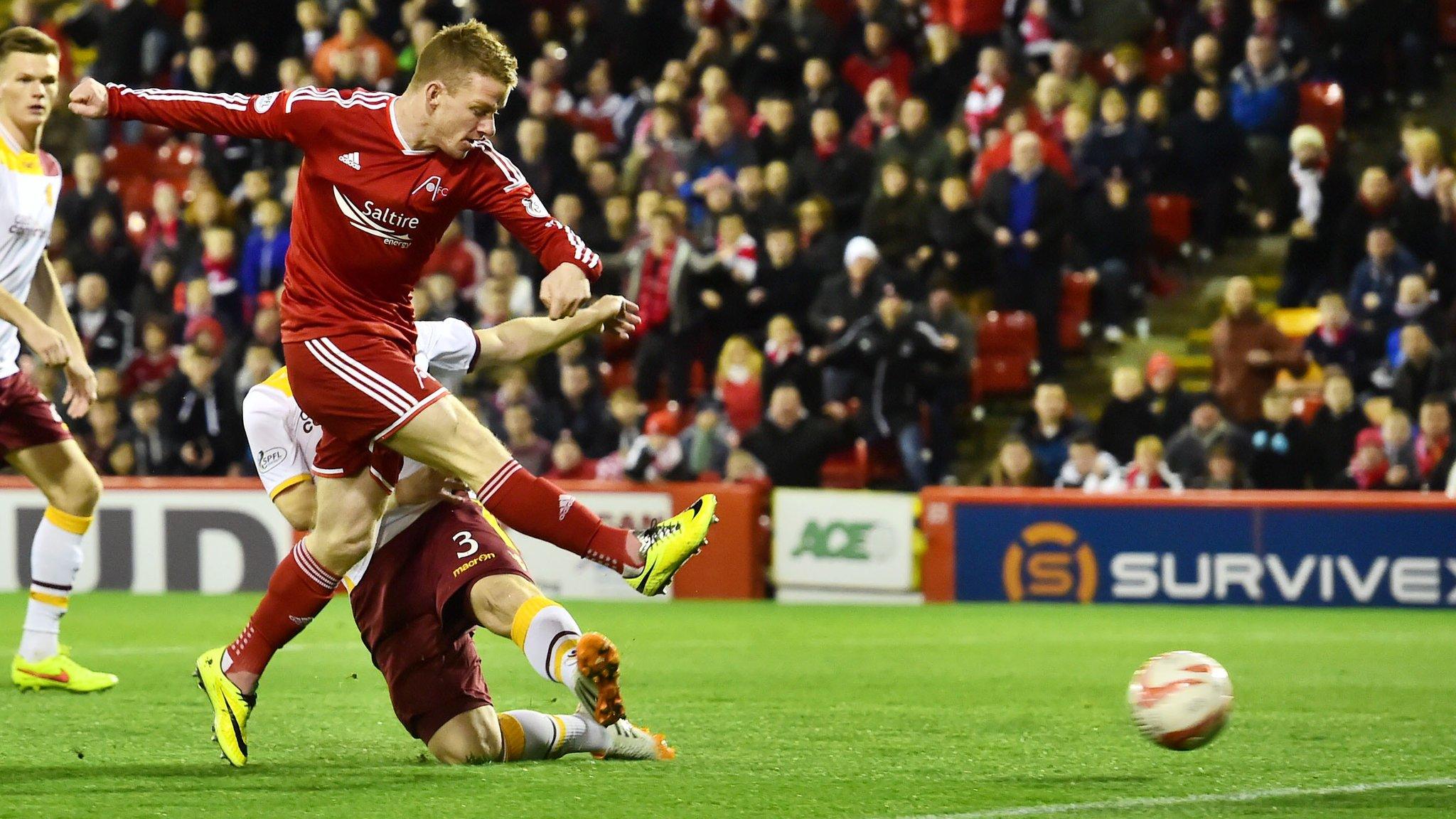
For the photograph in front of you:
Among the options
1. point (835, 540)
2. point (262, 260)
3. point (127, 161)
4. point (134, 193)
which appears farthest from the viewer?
point (127, 161)

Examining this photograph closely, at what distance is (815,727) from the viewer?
7.14 meters

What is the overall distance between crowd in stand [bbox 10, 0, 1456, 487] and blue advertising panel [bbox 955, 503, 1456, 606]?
550 mm

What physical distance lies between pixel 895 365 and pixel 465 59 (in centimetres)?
874

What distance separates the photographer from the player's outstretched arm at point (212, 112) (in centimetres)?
609

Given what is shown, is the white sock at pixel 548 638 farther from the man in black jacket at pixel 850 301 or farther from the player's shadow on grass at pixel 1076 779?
the man in black jacket at pixel 850 301

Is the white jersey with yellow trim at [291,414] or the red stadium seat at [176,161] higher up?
the red stadium seat at [176,161]

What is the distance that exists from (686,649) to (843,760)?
424 centimetres

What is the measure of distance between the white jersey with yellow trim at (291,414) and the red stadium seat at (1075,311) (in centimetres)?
921

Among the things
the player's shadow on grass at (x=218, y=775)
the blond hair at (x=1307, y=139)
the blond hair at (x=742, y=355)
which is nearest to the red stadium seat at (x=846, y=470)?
the blond hair at (x=742, y=355)

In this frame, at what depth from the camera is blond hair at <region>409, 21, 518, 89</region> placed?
593 cm

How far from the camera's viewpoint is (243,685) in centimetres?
613

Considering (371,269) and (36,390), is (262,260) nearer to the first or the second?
(36,390)

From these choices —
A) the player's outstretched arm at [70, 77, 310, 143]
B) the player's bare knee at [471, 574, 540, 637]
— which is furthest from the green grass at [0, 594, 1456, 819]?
the player's outstretched arm at [70, 77, 310, 143]

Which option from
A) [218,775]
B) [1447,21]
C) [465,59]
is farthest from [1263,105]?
[218,775]
